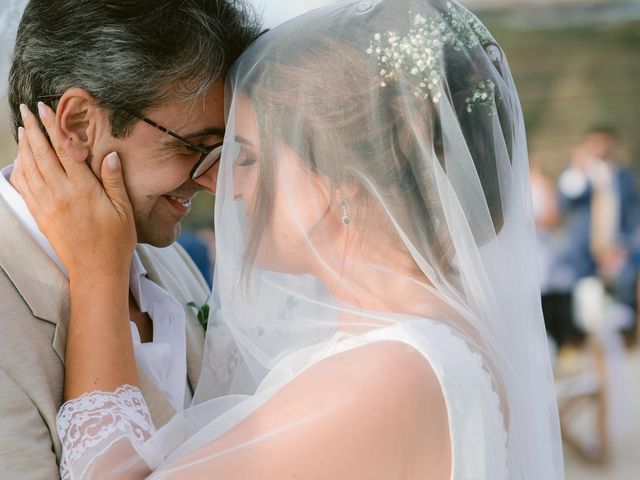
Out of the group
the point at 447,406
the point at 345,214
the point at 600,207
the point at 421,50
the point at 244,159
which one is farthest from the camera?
the point at 600,207

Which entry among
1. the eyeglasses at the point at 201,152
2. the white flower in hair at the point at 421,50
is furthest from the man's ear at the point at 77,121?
the white flower in hair at the point at 421,50

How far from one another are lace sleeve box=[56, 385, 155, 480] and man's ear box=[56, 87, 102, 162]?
0.64 metres

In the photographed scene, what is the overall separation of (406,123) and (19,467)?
3.82ft

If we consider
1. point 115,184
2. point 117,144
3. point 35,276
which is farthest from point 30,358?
point 117,144

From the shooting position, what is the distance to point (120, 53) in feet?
7.67

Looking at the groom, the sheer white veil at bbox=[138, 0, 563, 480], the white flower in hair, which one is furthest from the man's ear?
the white flower in hair

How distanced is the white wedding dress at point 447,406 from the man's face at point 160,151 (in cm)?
57

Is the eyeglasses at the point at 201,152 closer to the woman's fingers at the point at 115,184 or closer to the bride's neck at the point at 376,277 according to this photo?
the woman's fingers at the point at 115,184

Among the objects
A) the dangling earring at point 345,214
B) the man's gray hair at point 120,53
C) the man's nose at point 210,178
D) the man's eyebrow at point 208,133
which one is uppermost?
the man's gray hair at point 120,53

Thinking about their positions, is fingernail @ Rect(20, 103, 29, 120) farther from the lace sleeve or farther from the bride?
the lace sleeve

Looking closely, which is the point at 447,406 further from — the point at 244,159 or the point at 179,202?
the point at 179,202

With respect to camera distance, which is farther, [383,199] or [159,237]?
[159,237]

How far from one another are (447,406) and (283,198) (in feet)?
2.16

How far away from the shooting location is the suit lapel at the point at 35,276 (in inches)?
85.7
